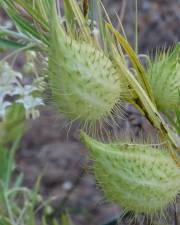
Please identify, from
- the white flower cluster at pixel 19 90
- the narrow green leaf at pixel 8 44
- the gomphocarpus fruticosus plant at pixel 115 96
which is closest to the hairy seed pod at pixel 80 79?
the gomphocarpus fruticosus plant at pixel 115 96

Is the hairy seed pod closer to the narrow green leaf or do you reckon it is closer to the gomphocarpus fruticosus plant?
the gomphocarpus fruticosus plant

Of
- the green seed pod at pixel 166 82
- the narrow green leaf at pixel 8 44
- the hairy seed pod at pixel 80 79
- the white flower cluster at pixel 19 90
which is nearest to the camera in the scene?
the hairy seed pod at pixel 80 79

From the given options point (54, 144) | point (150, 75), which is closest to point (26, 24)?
point (150, 75)

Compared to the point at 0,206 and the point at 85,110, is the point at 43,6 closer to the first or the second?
the point at 85,110

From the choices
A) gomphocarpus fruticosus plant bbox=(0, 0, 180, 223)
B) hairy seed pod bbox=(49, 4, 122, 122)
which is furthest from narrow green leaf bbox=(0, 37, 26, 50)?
hairy seed pod bbox=(49, 4, 122, 122)

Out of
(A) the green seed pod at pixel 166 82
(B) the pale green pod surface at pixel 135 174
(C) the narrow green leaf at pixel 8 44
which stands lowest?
(B) the pale green pod surface at pixel 135 174

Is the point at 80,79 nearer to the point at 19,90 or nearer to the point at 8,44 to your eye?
the point at 8,44

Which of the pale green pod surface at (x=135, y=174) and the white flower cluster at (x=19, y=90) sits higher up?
the white flower cluster at (x=19, y=90)

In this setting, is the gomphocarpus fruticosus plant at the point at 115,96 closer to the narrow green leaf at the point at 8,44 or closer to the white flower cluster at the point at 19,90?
the narrow green leaf at the point at 8,44

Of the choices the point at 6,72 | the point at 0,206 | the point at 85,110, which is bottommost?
the point at 0,206
